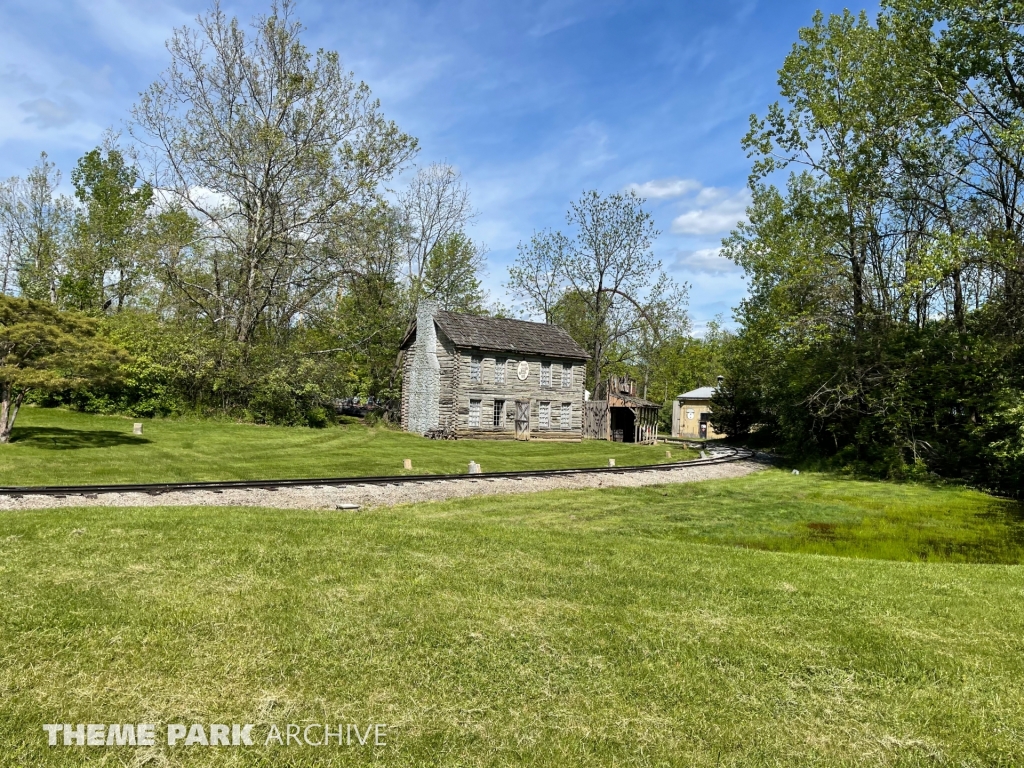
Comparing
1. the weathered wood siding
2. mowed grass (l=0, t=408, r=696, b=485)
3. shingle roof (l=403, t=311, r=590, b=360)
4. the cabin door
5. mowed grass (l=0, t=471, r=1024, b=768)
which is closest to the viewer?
mowed grass (l=0, t=471, r=1024, b=768)

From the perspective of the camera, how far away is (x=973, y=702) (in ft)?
14.7

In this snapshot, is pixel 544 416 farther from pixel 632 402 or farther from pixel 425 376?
pixel 425 376

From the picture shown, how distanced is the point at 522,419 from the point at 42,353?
24.4 meters

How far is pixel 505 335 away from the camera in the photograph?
38.8 metres

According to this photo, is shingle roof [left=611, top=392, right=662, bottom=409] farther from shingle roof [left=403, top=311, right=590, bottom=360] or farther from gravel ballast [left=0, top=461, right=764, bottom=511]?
gravel ballast [left=0, top=461, right=764, bottom=511]

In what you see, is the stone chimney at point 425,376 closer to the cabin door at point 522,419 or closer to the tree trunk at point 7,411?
the cabin door at point 522,419

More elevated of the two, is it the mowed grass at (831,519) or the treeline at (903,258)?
the treeline at (903,258)

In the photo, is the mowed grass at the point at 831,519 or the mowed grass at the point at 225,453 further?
the mowed grass at the point at 225,453

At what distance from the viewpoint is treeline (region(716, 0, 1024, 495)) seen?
67.6 feet

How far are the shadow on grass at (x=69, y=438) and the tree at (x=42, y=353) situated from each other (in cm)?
98

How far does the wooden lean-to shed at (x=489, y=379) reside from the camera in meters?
36.3

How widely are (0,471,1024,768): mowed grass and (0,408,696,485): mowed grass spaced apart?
26.4ft

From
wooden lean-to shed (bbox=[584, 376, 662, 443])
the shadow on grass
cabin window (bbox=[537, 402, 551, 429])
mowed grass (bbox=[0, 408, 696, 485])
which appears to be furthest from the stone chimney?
the shadow on grass

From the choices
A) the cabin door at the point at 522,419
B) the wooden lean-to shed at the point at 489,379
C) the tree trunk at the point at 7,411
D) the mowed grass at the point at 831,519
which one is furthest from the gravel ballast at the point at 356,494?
the cabin door at the point at 522,419
